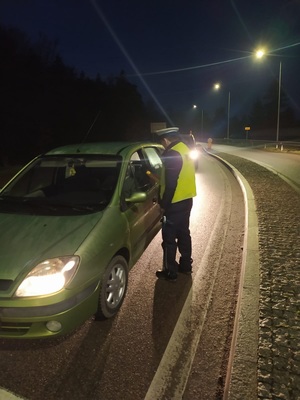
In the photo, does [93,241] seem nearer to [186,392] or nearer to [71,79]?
[186,392]

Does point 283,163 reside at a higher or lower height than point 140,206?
lower

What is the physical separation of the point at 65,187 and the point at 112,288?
1608 millimetres

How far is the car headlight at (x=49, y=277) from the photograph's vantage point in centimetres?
262

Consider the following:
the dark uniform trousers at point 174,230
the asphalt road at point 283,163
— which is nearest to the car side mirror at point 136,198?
the dark uniform trousers at point 174,230

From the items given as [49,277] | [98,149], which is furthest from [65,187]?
[49,277]

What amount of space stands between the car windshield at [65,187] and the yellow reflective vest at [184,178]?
0.71 metres

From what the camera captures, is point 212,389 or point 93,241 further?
point 93,241

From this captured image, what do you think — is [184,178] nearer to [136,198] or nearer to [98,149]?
[136,198]

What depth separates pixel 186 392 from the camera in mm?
2416

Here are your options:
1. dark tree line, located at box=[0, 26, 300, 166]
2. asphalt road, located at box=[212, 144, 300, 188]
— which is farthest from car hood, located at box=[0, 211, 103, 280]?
dark tree line, located at box=[0, 26, 300, 166]

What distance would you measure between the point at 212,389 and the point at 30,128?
27.8 meters

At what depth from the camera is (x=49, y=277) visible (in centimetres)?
268

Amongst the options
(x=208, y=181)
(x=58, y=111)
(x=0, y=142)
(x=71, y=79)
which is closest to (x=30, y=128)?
(x=0, y=142)

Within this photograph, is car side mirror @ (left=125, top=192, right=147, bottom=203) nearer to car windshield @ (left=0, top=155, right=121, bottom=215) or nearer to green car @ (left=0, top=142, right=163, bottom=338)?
green car @ (left=0, top=142, right=163, bottom=338)
